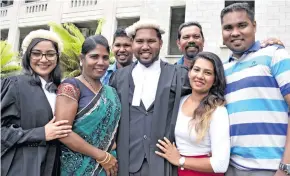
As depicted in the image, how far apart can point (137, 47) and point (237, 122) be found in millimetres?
1201

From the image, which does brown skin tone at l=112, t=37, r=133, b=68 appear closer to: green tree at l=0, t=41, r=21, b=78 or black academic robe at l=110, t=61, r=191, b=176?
black academic robe at l=110, t=61, r=191, b=176

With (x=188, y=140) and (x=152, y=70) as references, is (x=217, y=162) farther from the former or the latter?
(x=152, y=70)

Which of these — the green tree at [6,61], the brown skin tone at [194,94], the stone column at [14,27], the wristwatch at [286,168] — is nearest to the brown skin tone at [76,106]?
the brown skin tone at [194,94]

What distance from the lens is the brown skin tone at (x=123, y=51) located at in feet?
14.0

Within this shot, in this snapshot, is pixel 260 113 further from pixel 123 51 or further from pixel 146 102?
pixel 123 51

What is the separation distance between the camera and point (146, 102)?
284 cm

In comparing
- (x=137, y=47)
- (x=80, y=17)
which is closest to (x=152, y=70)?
(x=137, y=47)

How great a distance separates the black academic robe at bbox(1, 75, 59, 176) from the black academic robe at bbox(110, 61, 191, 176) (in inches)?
25.3

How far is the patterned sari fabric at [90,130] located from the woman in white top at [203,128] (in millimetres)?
507

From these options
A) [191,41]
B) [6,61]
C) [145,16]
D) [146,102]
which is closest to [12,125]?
[146,102]

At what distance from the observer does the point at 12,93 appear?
254cm

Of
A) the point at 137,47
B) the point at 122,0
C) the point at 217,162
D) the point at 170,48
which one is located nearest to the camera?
the point at 217,162

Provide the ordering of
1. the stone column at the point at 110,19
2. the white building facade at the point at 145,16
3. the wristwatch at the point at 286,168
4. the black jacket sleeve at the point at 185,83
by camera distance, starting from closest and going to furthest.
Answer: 1. the wristwatch at the point at 286,168
2. the black jacket sleeve at the point at 185,83
3. the white building facade at the point at 145,16
4. the stone column at the point at 110,19

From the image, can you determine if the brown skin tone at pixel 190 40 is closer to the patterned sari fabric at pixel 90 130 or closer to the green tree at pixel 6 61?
the patterned sari fabric at pixel 90 130
